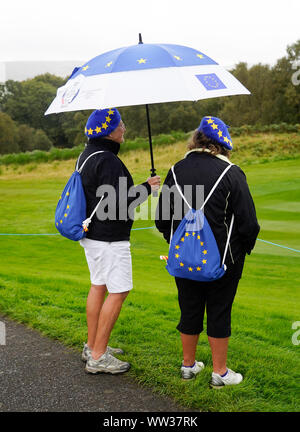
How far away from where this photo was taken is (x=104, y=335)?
3980mm

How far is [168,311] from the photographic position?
5.50 metres

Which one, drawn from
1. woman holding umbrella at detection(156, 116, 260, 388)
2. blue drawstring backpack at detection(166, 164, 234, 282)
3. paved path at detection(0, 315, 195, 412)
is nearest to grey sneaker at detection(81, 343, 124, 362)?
paved path at detection(0, 315, 195, 412)

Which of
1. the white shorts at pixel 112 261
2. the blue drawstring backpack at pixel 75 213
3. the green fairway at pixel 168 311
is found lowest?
the green fairway at pixel 168 311

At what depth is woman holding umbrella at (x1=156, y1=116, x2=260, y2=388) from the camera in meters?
3.43

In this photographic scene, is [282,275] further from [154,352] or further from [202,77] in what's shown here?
[202,77]

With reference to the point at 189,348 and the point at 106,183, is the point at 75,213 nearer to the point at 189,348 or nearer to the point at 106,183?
the point at 106,183

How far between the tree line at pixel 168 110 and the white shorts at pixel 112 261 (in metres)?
25.9

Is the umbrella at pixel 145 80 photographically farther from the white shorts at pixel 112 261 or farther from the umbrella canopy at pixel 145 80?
the white shorts at pixel 112 261

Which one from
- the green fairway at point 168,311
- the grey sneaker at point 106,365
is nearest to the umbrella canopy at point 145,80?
the grey sneaker at point 106,365

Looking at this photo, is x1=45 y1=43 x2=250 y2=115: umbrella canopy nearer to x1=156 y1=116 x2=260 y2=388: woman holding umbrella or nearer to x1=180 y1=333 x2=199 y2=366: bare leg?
x1=156 y1=116 x2=260 y2=388: woman holding umbrella

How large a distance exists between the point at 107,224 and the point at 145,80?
42.0 inches

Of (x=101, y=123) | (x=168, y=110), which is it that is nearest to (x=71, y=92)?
(x=101, y=123)

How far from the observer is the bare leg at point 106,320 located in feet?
13.0

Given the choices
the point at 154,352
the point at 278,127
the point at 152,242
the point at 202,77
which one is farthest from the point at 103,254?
the point at 278,127
